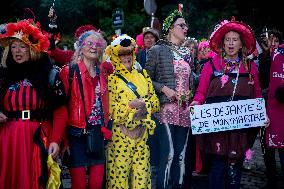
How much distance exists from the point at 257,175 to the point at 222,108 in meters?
2.70

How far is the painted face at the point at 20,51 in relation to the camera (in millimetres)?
4172

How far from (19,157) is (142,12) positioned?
1991cm

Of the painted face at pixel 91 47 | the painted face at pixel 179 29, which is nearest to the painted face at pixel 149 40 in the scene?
the painted face at pixel 179 29

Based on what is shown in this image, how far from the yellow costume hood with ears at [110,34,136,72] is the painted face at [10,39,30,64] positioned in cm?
118

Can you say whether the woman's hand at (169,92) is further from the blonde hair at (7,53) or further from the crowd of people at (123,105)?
the blonde hair at (7,53)

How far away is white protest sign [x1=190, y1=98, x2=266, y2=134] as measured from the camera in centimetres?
506

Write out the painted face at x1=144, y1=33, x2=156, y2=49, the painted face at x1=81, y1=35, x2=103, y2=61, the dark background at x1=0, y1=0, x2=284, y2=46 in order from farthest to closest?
the dark background at x1=0, y1=0, x2=284, y2=46 < the painted face at x1=144, y1=33, x2=156, y2=49 < the painted face at x1=81, y1=35, x2=103, y2=61

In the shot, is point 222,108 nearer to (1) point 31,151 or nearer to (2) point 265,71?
(2) point 265,71

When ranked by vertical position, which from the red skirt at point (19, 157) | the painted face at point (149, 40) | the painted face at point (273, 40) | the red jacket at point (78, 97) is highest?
the painted face at point (149, 40)

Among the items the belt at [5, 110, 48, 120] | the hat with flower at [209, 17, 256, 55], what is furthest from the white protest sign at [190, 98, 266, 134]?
the belt at [5, 110, 48, 120]

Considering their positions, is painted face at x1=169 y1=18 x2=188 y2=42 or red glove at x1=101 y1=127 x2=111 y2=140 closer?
red glove at x1=101 y1=127 x2=111 y2=140

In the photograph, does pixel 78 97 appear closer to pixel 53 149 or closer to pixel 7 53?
pixel 53 149

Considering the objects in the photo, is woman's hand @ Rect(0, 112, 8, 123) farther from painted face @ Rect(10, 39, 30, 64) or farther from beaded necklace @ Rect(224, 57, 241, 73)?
beaded necklace @ Rect(224, 57, 241, 73)

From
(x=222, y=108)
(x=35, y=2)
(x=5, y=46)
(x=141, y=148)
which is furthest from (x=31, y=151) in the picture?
(x=35, y=2)
